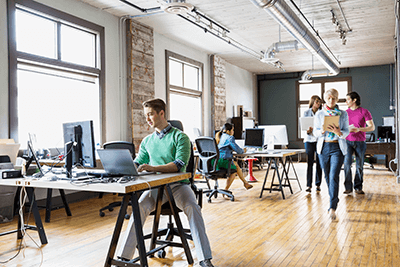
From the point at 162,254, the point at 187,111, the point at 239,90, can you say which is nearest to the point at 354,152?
the point at 162,254

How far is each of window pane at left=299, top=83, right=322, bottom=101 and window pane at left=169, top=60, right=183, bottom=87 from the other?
6.41 metres

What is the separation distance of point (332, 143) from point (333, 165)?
0.26 metres

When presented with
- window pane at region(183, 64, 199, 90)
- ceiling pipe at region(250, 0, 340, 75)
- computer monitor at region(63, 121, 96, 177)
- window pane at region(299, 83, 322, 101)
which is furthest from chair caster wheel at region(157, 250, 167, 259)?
window pane at region(299, 83, 322, 101)

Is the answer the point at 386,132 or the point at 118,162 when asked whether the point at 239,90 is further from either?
the point at 118,162

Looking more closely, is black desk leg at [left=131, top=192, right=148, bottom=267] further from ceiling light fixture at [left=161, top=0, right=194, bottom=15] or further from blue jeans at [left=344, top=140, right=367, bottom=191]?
blue jeans at [left=344, top=140, right=367, bottom=191]

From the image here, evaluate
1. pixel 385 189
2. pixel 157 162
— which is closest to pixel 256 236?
pixel 157 162

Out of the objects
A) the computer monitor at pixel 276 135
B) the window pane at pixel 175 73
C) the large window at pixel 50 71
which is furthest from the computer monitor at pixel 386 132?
the large window at pixel 50 71

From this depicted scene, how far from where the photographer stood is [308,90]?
14.0 meters

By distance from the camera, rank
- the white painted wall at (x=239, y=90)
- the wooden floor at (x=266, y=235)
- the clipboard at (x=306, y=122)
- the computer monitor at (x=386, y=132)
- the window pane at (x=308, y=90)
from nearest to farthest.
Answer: the wooden floor at (x=266, y=235)
the clipboard at (x=306, y=122)
the computer monitor at (x=386, y=132)
the white painted wall at (x=239, y=90)
the window pane at (x=308, y=90)

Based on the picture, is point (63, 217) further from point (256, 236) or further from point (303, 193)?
point (303, 193)

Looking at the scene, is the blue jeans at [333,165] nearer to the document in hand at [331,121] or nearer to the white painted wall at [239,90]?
the document in hand at [331,121]

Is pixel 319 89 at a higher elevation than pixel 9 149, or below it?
higher

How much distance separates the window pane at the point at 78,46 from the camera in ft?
19.8

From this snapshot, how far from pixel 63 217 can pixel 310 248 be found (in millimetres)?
3133
